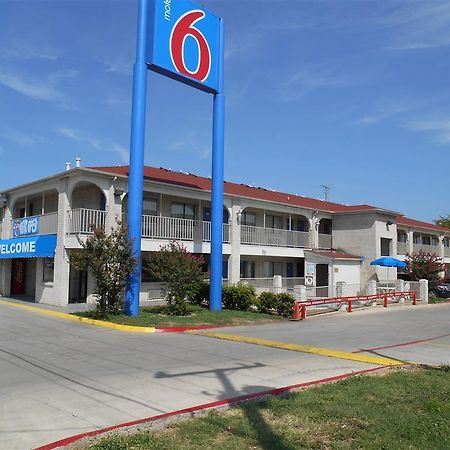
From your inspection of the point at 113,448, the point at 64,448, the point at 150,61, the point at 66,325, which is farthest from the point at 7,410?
the point at 150,61

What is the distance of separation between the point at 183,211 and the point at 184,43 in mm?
9911

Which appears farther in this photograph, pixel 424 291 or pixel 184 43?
pixel 424 291

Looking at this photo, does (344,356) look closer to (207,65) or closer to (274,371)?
(274,371)

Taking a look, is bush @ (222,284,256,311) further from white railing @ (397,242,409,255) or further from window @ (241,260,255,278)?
white railing @ (397,242,409,255)

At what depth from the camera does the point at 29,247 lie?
24.6 meters

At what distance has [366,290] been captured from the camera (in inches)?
1320

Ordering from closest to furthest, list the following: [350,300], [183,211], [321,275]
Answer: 1. [350,300]
2. [183,211]
3. [321,275]

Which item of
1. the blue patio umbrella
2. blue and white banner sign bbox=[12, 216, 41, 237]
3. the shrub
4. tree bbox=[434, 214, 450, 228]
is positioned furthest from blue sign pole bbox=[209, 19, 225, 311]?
tree bbox=[434, 214, 450, 228]

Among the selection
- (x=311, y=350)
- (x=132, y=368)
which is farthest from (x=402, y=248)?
(x=132, y=368)

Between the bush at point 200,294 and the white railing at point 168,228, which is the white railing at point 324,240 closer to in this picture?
the white railing at point 168,228

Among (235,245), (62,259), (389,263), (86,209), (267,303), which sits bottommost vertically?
(267,303)

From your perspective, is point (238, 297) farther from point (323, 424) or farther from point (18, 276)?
point (323, 424)

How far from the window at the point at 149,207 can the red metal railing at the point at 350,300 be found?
29.6ft

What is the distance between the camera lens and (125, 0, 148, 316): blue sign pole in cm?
1919
